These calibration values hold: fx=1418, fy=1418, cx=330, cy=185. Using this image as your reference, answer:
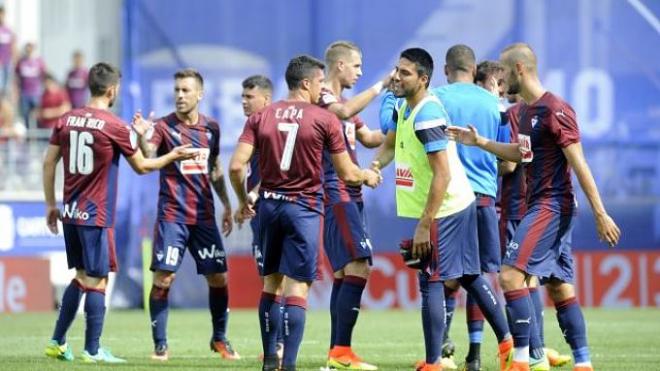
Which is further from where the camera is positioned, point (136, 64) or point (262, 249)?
point (136, 64)

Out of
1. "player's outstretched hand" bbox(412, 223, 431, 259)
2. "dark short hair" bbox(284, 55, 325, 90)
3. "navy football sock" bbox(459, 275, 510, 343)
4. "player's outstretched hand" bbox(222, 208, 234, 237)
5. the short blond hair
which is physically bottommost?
"navy football sock" bbox(459, 275, 510, 343)

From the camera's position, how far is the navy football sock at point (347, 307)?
1153 centimetres

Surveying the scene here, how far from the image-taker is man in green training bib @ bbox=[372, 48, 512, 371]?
32.5 feet

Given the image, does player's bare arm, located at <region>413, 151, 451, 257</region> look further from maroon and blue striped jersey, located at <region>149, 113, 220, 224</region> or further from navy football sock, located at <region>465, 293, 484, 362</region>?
maroon and blue striped jersey, located at <region>149, 113, 220, 224</region>

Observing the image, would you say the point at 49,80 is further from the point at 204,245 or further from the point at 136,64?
the point at 204,245

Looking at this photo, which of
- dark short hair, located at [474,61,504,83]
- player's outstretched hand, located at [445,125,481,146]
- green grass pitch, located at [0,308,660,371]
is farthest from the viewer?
dark short hair, located at [474,61,504,83]

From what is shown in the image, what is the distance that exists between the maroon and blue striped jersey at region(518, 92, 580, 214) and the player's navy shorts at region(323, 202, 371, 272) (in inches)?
80.5

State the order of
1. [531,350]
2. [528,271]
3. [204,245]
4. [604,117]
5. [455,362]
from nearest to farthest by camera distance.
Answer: [528,271], [531,350], [455,362], [204,245], [604,117]

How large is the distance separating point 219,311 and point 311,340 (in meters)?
1.97

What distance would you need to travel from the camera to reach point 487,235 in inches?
438

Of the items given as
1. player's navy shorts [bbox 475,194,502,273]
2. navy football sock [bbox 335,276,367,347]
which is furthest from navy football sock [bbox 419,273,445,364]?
navy football sock [bbox 335,276,367,347]

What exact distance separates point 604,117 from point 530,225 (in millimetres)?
13037

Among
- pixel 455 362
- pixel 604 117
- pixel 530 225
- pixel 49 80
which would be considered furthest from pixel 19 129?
pixel 530 225

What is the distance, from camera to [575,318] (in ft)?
33.6
